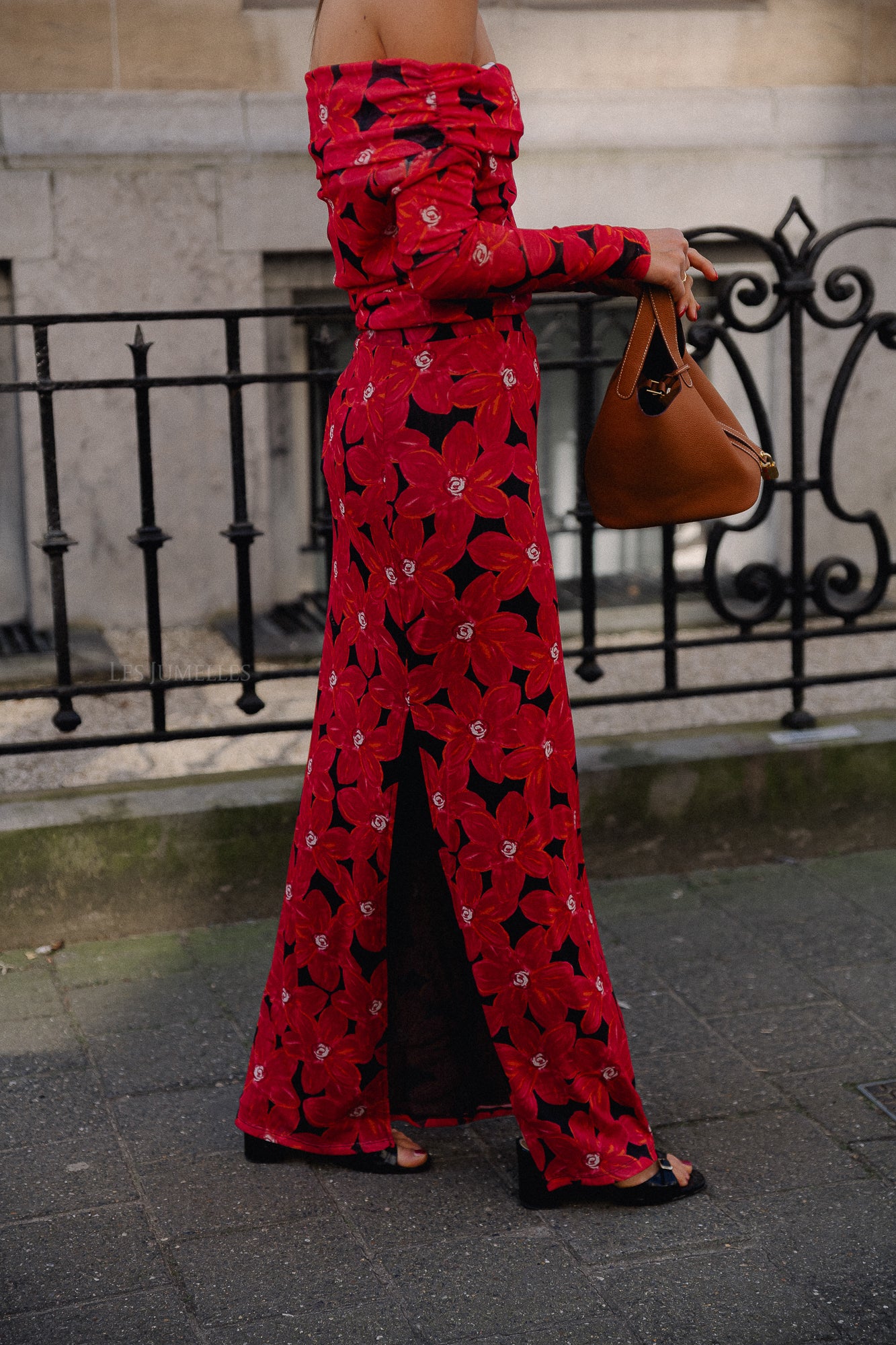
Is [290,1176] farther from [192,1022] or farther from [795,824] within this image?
[795,824]

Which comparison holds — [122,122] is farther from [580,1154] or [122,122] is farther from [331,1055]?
[580,1154]

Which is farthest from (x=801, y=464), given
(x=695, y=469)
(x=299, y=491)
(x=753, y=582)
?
(x=299, y=491)

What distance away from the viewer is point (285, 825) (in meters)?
3.94

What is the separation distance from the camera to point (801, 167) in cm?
695

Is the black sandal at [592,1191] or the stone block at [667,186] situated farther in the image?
the stone block at [667,186]

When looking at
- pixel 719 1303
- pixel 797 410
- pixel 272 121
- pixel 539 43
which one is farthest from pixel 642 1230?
pixel 539 43

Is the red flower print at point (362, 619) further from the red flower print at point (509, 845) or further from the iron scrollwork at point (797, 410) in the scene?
the iron scrollwork at point (797, 410)

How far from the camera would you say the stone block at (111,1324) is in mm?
2336

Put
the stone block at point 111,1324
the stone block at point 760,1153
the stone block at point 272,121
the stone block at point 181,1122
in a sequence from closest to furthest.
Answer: the stone block at point 111,1324, the stone block at point 760,1153, the stone block at point 181,1122, the stone block at point 272,121

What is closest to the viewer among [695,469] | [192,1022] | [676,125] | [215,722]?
[695,469]

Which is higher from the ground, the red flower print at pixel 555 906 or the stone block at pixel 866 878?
the red flower print at pixel 555 906

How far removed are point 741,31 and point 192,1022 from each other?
17.2ft

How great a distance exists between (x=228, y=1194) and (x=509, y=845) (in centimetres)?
78

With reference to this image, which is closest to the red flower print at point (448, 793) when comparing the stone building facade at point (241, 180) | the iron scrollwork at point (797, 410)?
the iron scrollwork at point (797, 410)
